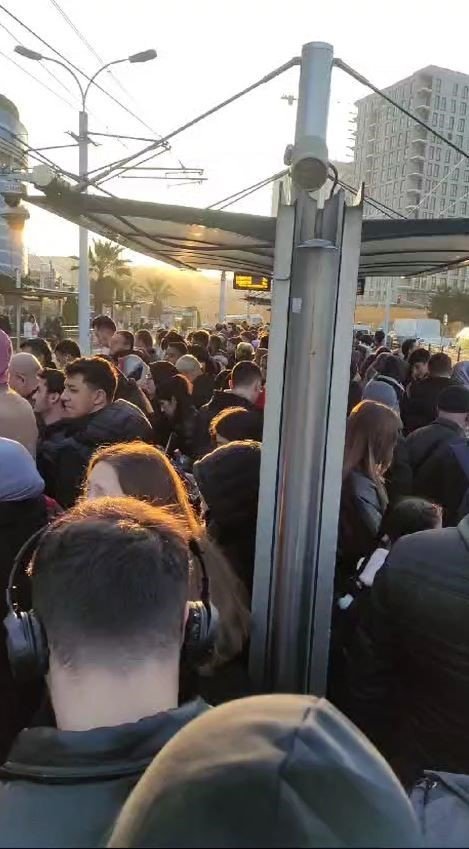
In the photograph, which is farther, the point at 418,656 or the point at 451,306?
the point at 451,306

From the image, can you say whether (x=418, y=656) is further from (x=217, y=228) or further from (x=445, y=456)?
(x=445, y=456)

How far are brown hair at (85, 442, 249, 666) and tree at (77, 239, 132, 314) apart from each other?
5160 centimetres

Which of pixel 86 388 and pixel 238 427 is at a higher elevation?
pixel 86 388

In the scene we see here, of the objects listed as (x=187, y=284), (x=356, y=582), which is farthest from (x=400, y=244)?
(x=187, y=284)

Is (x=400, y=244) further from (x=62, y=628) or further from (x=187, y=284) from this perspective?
(x=187, y=284)

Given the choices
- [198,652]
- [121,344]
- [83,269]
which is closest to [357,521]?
[198,652]

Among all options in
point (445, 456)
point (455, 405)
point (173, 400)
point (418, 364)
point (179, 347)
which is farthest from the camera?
point (179, 347)

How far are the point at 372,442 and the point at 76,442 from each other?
157 cm

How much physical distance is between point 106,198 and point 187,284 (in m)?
184

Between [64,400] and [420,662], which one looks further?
[64,400]

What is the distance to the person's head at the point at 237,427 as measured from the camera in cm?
377

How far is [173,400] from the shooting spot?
19.3 ft

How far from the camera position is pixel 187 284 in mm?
183250

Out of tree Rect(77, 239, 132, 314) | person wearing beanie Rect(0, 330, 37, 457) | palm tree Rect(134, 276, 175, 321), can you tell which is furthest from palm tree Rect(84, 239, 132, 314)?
person wearing beanie Rect(0, 330, 37, 457)
